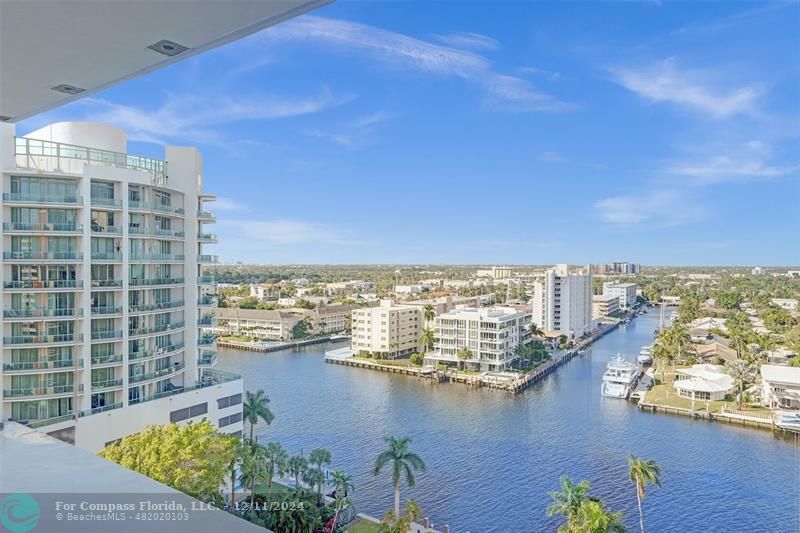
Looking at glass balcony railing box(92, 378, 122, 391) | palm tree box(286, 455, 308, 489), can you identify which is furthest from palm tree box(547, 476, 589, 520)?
glass balcony railing box(92, 378, 122, 391)

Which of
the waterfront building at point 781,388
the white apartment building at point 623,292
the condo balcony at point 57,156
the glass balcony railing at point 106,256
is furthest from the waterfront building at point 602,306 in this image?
the condo balcony at point 57,156

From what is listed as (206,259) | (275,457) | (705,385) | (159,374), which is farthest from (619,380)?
(159,374)

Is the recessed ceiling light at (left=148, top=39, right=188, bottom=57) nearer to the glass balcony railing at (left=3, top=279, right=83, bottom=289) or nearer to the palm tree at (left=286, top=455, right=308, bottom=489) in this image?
the palm tree at (left=286, top=455, right=308, bottom=489)

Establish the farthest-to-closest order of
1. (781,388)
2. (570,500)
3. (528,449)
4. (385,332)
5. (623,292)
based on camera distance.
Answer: (623,292) → (385,332) → (781,388) → (528,449) → (570,500)

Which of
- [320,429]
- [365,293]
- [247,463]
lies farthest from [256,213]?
[365,293]

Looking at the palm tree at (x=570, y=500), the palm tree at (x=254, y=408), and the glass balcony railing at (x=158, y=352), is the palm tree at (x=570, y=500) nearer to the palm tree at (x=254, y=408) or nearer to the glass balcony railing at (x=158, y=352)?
the palm tree at (x=254, y=408)

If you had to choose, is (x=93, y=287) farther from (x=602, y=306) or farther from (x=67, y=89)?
(x=602, y=306)
